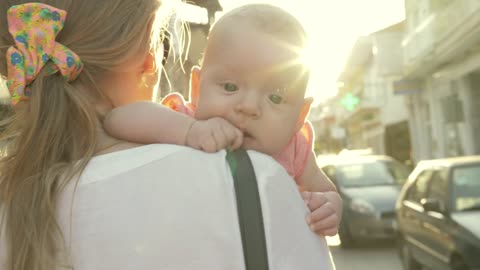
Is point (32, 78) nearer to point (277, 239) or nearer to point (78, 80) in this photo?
point (78, 80)

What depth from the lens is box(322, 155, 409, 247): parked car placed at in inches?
464

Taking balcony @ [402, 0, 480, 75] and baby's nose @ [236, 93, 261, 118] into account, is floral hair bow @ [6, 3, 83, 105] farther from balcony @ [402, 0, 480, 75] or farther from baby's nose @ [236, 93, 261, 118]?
balcony @ [402, 0, 480, 75]

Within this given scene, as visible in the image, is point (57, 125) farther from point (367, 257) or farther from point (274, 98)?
point (367, 257)

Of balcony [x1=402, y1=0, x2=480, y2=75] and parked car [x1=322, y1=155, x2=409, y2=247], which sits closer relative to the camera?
parked car [x1=322, y1=155, x2=409, y2=247]

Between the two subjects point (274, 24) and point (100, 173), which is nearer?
point (100, 173)

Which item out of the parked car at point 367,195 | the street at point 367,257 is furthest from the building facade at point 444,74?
the street at point 367,257

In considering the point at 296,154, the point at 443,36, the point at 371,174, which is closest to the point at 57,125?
the point at 296,154

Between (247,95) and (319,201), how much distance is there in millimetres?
280

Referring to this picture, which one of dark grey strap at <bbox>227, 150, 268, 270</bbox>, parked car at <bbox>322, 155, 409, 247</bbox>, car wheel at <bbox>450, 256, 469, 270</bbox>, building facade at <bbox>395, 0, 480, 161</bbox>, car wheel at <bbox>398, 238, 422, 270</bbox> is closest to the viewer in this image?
dark grey strap at <bbox>227, 150, 268, 270</bbox>

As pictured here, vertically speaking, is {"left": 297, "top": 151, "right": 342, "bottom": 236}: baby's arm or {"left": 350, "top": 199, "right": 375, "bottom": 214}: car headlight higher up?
{"left": 297, "top": 151, "right": 342, "bottom": 236}: baby's arm

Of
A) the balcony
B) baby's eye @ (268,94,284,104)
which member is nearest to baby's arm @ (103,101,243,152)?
baby's eye @ (268,94,284,104)

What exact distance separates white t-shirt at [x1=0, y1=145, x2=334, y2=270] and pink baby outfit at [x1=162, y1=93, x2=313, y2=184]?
0.40 meters

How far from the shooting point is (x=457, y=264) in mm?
6586

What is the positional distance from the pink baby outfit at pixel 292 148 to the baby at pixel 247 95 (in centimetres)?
13
